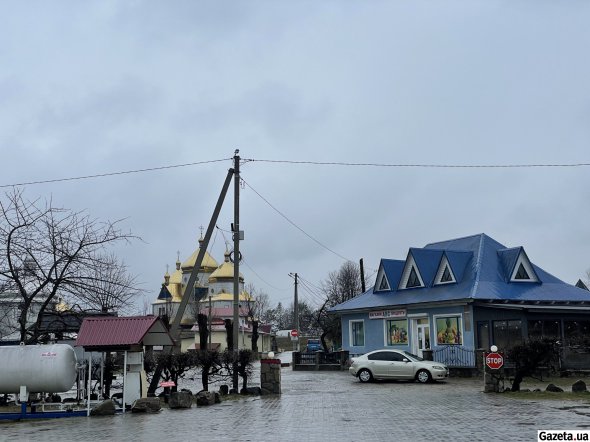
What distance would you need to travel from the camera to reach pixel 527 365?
22.2 meters

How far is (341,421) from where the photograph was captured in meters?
15.4

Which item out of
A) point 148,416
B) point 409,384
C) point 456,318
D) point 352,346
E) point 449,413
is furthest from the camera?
point 352,346

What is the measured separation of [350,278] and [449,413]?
2519 inches

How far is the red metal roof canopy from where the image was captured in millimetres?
19375

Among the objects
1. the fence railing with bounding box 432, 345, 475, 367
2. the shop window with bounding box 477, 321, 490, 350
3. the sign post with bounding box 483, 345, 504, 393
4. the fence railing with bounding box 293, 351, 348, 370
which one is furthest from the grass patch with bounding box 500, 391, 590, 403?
the fence railing with bounding box 293, 351, 348, 370

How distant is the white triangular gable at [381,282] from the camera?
134 ft

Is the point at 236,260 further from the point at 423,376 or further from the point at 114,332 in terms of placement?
the point at 423,376

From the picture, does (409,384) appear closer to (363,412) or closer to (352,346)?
(363,412)

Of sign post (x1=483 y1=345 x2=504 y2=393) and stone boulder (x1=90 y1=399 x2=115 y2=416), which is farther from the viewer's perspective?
sign post (x1=483 y1=345 x2=504 y2=393)

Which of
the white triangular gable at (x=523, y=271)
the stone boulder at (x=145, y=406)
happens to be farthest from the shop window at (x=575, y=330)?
the stone boulder at (x=145, y=406)

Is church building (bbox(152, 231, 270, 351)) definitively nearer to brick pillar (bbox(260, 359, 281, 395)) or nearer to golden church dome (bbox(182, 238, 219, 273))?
golden church dome (bbox(182, 238, 219, 273))

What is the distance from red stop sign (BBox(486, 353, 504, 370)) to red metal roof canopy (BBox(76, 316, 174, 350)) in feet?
35.6

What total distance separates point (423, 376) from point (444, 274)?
1018 cm

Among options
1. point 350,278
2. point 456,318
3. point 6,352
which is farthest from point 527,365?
point 350,278
